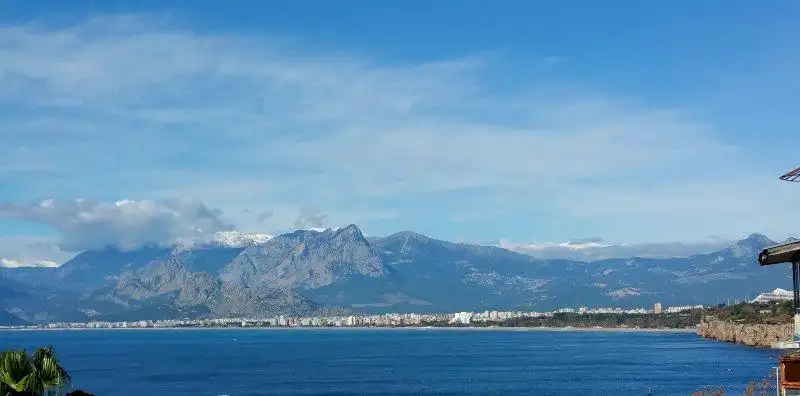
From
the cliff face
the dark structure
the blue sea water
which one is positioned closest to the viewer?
the dark structure

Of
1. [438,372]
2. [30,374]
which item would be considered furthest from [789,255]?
[438,372]

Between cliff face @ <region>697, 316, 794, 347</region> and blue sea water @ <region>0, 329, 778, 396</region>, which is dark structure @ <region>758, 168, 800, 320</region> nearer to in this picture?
blue sea water @ <region>0, 329, 778, 396</region>

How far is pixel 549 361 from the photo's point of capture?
128375 millimetres

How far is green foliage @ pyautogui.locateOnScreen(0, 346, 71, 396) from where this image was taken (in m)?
18.7

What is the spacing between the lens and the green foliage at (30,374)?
1872cm

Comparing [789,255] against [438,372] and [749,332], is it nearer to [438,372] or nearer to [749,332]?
[438,372]

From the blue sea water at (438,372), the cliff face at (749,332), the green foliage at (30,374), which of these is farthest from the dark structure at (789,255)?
the cliff face at (749,332)

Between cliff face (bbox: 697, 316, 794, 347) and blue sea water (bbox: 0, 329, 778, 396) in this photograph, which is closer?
blue sea water (bbox: 0, 329, 778, 396)

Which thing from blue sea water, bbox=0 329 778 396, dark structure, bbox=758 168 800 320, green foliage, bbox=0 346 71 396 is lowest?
blue sea water, bbox=0 329 778 396

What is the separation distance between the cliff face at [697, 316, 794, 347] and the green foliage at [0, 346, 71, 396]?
121m

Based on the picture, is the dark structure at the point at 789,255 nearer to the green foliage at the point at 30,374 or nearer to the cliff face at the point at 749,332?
the green foliage at the point at 30,374

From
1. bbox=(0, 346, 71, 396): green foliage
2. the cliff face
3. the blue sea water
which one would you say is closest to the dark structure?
bbox=(0, 346, 71, 396): green foliage

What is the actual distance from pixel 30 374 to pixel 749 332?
6272 inches

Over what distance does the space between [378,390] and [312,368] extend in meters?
33.9
